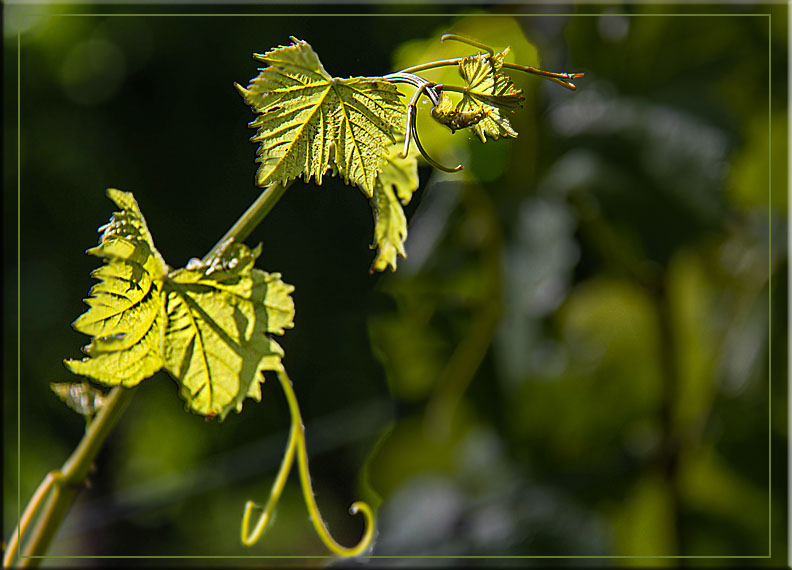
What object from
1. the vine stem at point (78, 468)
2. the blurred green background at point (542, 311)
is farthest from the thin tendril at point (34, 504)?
the blurred green background at point (542, 311)

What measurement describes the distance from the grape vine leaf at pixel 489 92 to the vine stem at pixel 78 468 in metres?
0.03

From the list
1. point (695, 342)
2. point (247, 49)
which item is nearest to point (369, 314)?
point (247, 49)

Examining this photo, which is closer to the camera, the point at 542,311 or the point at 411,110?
the point at 411,110

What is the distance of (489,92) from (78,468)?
82mm

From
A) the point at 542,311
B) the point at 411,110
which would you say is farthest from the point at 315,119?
the point at 542,311

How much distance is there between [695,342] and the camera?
0.36 meters

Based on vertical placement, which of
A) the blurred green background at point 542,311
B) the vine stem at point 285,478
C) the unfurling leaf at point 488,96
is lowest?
the blurred green background at point 542,311

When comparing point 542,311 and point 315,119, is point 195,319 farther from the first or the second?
point 542,311

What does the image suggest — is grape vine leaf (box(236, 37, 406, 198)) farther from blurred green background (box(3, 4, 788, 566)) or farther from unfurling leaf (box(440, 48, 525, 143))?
blurred green background (box(3, 4, 788, 566))

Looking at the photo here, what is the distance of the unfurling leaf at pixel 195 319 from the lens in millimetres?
94

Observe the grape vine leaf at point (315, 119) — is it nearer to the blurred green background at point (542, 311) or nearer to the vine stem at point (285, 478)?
the vine stem at point (285, 478)

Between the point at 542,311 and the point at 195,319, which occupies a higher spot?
the point at 195,319

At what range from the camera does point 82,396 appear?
0.38 ft

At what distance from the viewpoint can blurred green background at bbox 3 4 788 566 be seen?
29cm
